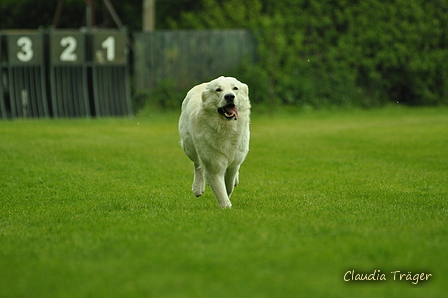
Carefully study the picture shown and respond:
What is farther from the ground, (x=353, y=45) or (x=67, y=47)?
(x=67, y=47)

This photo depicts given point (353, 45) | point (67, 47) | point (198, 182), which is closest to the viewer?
point (198, 182)

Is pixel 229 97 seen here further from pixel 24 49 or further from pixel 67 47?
pixel 24 49

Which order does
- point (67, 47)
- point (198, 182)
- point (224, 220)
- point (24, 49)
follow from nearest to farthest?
1. point (224, 220)
2. point (198, 182)
3. point (24, 49)
4. point (67, 47)

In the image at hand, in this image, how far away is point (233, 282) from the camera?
14.3 ft

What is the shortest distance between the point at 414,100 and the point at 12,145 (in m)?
15.6

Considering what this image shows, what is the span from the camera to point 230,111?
7309mm

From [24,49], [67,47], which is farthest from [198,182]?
[24,49]

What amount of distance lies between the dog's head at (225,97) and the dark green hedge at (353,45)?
16.2 m

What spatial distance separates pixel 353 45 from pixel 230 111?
17.7 meters

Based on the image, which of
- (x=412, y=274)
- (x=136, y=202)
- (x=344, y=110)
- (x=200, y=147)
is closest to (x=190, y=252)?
(x=412, y=274)

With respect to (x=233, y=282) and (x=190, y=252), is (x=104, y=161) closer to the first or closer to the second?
(x=190, y=252)

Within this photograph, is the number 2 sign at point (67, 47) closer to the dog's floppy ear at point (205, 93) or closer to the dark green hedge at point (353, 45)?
the dark green hedge at point (353, 45)

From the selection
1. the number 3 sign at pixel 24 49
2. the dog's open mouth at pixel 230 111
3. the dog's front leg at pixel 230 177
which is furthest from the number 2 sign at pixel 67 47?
the dog's open mouth at pixel 230 111

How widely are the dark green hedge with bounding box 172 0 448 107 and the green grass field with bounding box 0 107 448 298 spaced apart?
9013mm
